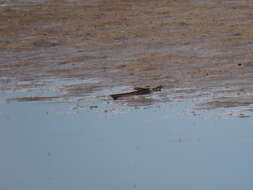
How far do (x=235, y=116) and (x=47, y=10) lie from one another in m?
12.6

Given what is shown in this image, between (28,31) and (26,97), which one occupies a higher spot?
(28,31)

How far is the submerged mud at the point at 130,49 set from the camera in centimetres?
1279

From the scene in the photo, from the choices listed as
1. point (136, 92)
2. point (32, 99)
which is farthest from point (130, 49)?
point (136, 92)

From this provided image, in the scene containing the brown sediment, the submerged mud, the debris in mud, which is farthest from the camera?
the submerged mud

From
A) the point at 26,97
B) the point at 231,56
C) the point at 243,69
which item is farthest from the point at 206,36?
the point at 26,97

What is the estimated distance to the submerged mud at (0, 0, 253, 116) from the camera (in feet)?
42.0

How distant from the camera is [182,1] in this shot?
2202 cm

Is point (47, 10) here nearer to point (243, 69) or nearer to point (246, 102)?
point (243, 69)

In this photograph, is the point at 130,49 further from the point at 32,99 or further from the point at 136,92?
the point at 136,92

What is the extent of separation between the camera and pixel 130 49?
1684cm

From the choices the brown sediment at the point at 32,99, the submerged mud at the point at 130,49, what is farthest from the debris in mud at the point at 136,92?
the brown sediment at the point at 32,99

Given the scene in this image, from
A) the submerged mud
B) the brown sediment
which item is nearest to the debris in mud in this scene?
the submerged mud

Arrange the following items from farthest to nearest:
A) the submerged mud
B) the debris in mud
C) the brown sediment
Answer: the submerged mud, the brown sediment, the debris in mud

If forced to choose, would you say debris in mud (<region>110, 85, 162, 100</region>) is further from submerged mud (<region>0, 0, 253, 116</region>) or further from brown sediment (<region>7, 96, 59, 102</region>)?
brown sediment (<region>7, 96, 59, 102</region>)
